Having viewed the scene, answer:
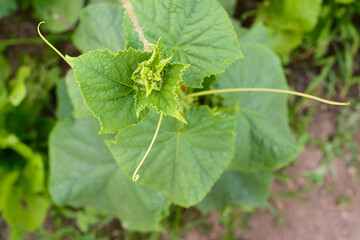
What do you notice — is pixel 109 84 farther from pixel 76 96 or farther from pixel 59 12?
pixel 59 12

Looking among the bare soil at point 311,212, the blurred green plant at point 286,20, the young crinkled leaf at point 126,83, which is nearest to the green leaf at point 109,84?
the young crinkled leaf at point 126,83

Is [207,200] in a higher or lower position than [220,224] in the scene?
higher

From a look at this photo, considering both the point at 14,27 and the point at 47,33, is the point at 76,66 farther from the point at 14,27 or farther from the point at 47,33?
the point at 14,27

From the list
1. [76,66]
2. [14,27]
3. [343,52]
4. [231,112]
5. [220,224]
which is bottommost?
[220,224]

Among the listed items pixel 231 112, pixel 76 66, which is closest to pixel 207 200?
pixel 231 112

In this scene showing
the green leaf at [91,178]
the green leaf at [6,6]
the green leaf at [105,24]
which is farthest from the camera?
the green leaf at [6,6]

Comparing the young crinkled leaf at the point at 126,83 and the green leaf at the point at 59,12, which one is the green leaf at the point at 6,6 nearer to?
the green leaf at the point at 59,12
